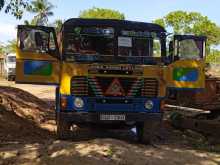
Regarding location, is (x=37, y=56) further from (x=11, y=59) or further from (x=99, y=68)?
(x=11, y=59)

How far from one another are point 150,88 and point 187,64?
120cm

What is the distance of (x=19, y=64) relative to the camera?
1154 cm

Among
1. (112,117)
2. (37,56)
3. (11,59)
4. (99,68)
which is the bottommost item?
(112,117)

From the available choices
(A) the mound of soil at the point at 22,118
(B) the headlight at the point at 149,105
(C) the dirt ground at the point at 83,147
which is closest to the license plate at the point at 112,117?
(C) the dirt ground at the point at 83,147

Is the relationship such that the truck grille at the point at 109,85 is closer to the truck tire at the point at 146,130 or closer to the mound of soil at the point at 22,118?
the truck tire at the point at 146,130

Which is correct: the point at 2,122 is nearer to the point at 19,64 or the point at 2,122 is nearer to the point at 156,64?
the point at 19,64

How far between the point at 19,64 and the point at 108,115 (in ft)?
7.29

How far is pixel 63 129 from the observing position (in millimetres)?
12094

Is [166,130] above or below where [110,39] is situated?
below

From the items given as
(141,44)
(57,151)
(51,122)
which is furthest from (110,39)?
(51,122)

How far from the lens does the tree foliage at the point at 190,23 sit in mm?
65750

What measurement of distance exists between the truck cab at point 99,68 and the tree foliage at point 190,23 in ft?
175

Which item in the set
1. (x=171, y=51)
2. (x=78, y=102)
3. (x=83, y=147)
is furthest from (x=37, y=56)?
(x=171, y=51)

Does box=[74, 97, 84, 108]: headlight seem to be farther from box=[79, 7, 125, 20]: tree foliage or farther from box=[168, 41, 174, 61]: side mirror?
box=[79, 7, 125, 20]: tree foliage
